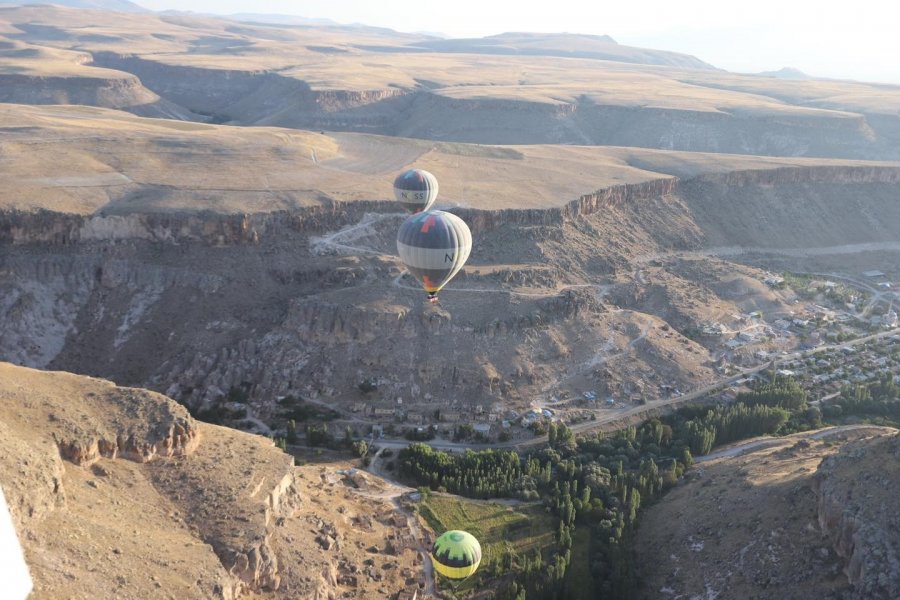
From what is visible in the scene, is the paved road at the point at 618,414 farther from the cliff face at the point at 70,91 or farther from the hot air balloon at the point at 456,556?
the cliff face at the point at 70,91

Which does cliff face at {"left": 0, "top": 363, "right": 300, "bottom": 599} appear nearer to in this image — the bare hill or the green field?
the green field

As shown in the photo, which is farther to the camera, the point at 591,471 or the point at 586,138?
the point at 586,138

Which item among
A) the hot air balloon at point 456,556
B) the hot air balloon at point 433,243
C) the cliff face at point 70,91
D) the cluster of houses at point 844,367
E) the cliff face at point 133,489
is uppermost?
the cliff face at point 70,91

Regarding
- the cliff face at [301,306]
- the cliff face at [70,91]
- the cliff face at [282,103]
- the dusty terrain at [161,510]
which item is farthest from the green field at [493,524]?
the cliff face at [70,91]

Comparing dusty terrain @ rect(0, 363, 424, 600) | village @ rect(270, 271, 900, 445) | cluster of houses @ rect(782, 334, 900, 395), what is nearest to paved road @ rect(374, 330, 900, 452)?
village @ rect(270, 271, 900, 445)

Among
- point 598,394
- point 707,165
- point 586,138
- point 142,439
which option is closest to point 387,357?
point 598,394

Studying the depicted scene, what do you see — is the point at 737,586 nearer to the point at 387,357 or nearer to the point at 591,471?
the point at 591,471

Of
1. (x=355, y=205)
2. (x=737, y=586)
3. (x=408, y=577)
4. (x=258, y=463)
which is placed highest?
(x=355, y=205)
